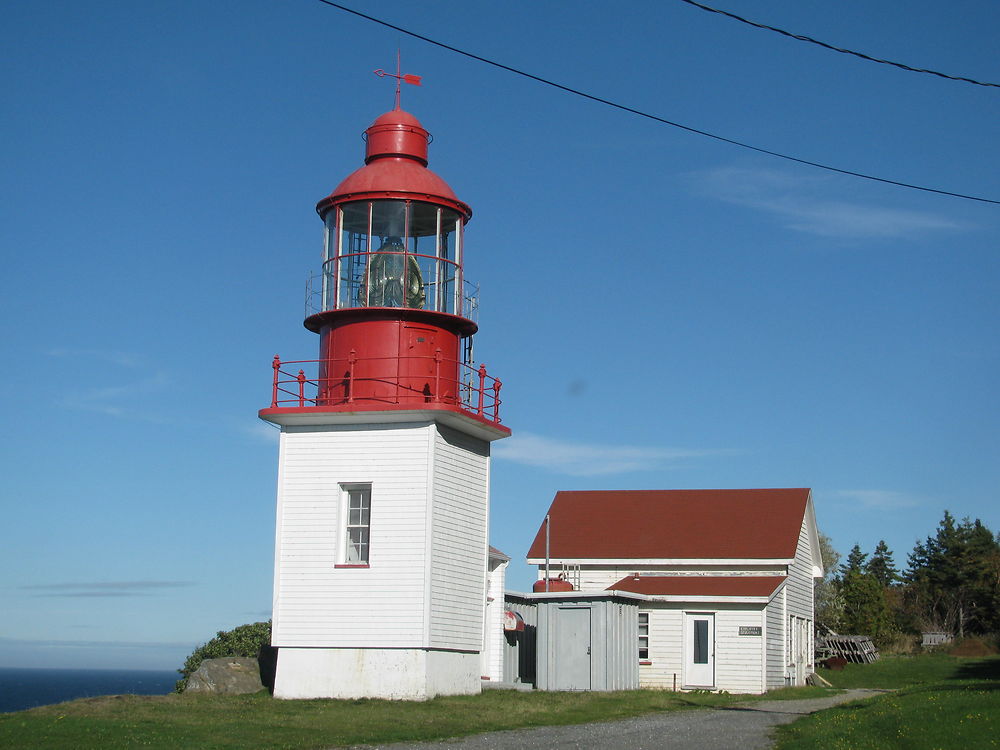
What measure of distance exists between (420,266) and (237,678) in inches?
334

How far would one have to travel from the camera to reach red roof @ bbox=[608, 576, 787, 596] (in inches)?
1158

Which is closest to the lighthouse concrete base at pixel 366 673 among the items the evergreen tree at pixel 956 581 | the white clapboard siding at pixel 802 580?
the white clapboard siding at pixel 802 580

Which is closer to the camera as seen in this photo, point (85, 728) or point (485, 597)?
point (85, 728)

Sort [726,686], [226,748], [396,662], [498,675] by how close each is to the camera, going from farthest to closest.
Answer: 1. [726,686]
2. [498,675]
3. [396,662]
4. [226,748]

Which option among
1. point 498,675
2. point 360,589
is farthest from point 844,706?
point 360,589

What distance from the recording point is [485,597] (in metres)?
24.2

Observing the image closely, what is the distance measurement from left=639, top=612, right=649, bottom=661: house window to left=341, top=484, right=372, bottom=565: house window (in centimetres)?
964

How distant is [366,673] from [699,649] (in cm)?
1032

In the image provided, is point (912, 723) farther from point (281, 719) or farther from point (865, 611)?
point (865, 611)

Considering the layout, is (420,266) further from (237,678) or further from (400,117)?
(237,678)

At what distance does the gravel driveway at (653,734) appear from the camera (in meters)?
15.7

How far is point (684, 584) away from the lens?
101 feet

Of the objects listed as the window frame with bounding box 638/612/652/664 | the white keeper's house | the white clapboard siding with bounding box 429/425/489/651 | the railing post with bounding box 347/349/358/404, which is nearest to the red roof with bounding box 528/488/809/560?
the white keeper's house

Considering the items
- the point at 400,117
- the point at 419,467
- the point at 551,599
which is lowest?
the point at 551,599
